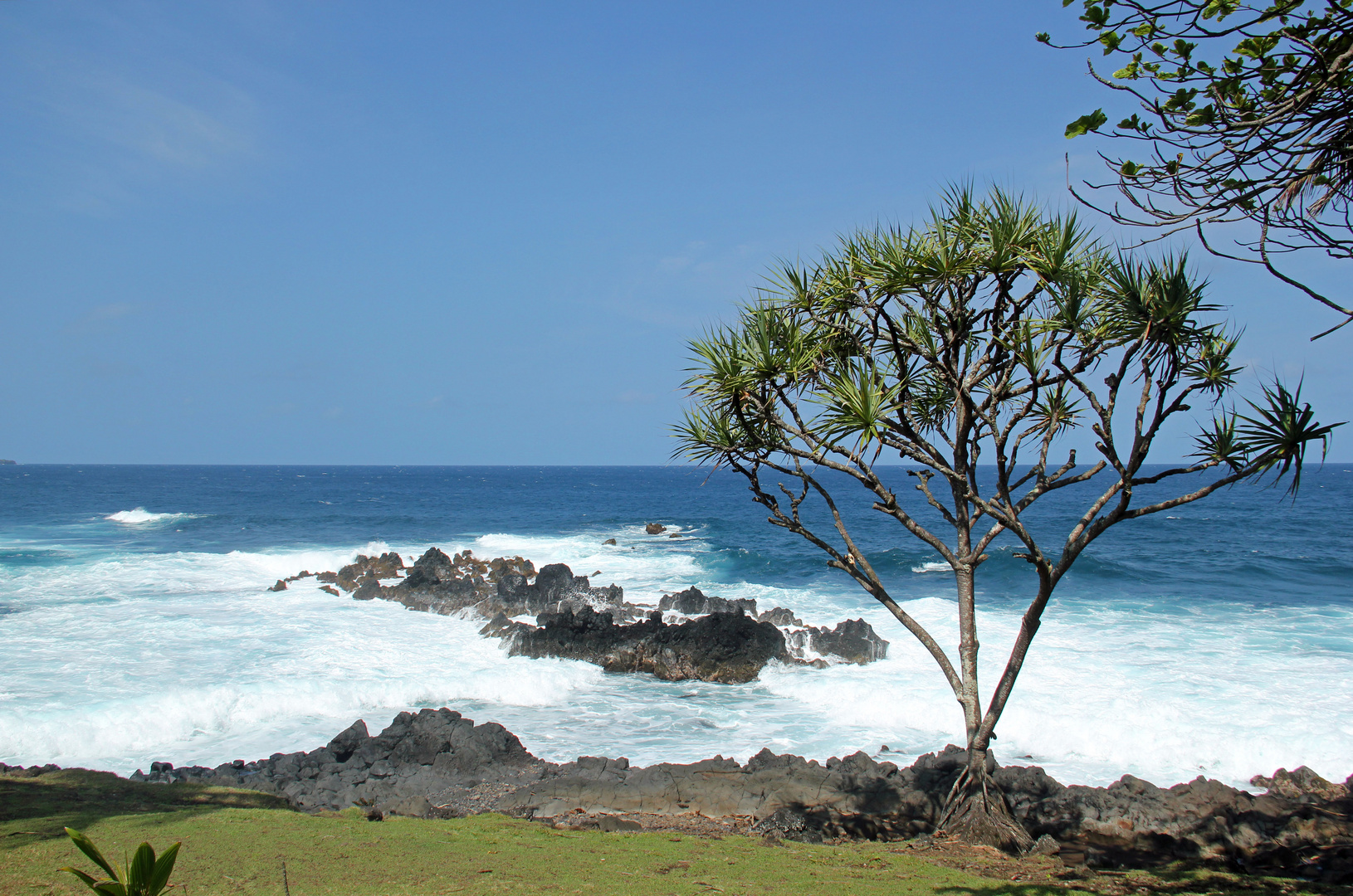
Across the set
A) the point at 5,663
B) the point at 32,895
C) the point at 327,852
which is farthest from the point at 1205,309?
the point at 5,663

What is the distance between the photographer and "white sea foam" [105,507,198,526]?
52781mm

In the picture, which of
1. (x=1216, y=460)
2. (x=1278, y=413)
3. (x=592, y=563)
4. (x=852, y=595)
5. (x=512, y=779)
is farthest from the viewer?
(x=592, y=563)

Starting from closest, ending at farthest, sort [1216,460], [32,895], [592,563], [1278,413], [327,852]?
[32,895] → [1278,413] → [1216,460] → [327,852] → [592,563]

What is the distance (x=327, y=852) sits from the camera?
666 cm

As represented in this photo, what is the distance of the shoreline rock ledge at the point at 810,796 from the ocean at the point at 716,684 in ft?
5.99

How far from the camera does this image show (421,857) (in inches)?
263

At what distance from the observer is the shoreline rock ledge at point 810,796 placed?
8.24 m

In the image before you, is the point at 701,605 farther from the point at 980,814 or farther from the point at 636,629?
the point at 980,814

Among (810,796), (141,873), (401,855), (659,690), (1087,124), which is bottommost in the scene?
(659,690)

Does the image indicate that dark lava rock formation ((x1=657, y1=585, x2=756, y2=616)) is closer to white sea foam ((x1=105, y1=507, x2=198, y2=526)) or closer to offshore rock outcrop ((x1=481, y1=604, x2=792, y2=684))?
offshore rock outcrop ((x1=481, y1=604, x2=792, y2=684))

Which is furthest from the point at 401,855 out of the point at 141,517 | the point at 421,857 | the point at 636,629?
the point at 141,517

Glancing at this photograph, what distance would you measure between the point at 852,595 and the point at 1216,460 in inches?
852

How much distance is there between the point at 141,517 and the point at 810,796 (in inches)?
2383

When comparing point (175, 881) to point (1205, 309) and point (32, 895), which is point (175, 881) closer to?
point (32, 895)
